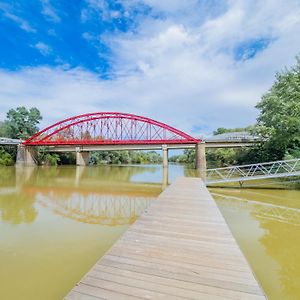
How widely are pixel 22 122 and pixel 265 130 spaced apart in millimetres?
43026

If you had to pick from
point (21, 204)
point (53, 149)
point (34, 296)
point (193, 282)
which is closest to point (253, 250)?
point (193, 282)

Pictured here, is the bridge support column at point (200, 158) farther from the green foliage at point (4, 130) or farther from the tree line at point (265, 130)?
the green foliage at point (4, 130)

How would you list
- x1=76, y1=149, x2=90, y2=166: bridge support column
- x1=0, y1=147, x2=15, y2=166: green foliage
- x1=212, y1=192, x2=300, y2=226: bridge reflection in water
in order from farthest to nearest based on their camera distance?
x1=76, y1=149, x2=90, y2=166: bridge support column → x1=0, y1=147, x2=15, y2=166: green foliage → x1=212, y1=192, x2=300, y2=226: bridge reflection in water

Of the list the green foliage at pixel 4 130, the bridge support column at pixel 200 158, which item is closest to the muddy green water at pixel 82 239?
the bridge support column at pixel 200 158

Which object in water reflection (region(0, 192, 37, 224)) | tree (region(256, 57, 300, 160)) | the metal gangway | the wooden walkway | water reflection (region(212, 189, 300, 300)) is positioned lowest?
water reflection (region(212, 189, 300, 300))

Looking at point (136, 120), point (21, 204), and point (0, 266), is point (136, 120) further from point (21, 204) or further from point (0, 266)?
point (0, 266)

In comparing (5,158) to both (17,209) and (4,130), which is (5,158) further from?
(17,209)

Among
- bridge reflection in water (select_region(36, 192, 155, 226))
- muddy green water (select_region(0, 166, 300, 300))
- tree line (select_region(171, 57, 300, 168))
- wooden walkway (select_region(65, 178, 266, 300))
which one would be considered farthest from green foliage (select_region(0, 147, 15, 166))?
wooden walkway (select_region(65, 178, 266, 300))

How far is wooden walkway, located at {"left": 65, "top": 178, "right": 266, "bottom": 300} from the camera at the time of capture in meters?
2.26

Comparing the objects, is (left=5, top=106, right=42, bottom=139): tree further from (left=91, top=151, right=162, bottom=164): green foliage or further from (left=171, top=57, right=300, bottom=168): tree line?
(left=171, top=57, right=300, bottom=168): tree line

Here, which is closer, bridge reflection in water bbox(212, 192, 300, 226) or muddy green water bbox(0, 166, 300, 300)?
muddy green water bbox(0, 166, 300, 300)

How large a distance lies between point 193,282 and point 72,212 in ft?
19.7

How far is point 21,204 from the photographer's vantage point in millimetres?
8422

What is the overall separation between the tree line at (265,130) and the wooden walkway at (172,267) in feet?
47.3
